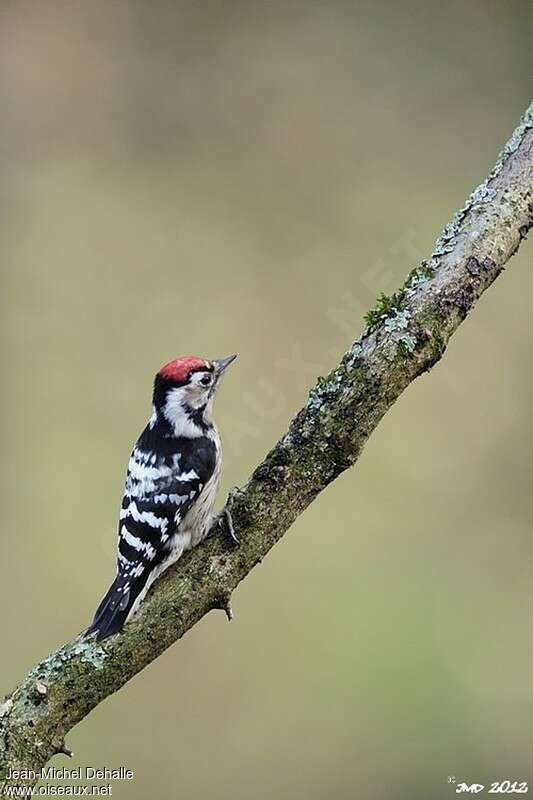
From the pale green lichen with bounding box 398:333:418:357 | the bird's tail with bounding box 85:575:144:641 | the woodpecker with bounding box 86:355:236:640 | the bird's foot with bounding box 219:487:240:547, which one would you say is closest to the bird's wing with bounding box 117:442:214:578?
the woodpecker with bounding box 86:355:236:640

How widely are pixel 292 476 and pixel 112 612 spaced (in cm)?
39

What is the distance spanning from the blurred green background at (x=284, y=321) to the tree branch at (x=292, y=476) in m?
1.66

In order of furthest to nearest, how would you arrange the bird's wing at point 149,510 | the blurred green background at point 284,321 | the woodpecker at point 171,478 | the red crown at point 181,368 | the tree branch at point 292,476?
the blurred green background at point 284,321, the red crown at point 181,368, the woodpecker at point 171,478, the bird's wing at point 149,510, the tree branch at point 292,476

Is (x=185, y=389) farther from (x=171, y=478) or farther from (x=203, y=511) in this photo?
(x=203, y=511)

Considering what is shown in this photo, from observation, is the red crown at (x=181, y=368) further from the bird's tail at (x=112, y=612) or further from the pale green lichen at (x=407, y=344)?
the pale green lichen at (x=407, y=344)

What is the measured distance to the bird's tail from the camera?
1.61 m

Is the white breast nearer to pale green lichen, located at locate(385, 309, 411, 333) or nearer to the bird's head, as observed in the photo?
the bird's head

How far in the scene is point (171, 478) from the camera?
2.19 meters

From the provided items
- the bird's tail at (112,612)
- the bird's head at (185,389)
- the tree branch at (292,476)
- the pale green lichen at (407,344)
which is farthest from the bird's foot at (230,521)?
the bird's head at (185,389)

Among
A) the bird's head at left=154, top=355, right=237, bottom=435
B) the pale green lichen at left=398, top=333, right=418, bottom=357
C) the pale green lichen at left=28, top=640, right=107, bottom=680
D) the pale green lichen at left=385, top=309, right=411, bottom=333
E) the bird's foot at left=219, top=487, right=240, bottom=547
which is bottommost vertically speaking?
the pale green lichen at left=28, top=640, right=107, bottom=680

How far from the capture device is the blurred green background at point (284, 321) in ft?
12.0

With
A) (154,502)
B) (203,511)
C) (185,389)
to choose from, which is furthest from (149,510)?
(185,389)

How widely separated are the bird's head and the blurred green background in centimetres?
101

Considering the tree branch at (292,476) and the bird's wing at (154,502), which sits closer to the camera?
the tree branch at (292,476)
